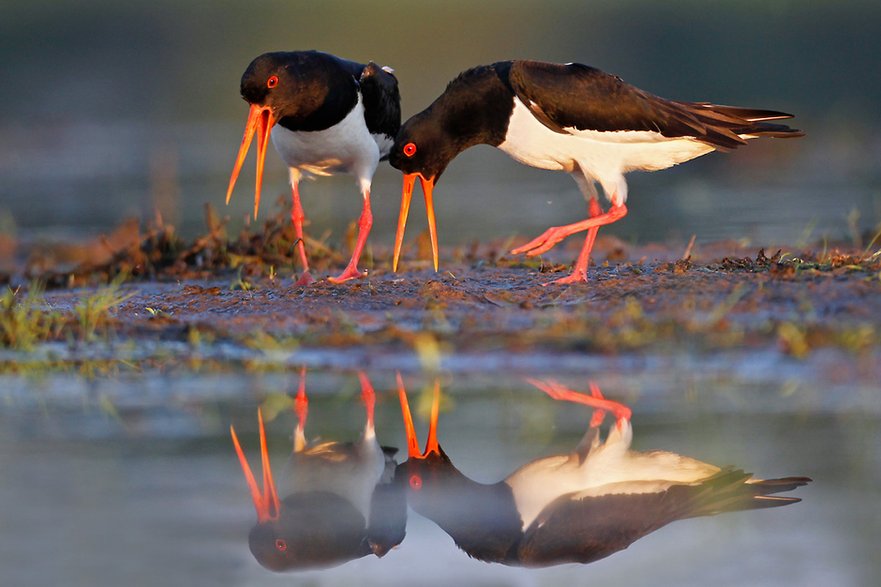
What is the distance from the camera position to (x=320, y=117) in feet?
28.3

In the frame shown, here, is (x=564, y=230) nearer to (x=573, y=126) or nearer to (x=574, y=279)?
(x=574, y=279)

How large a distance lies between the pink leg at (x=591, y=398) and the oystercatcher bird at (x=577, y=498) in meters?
0.21

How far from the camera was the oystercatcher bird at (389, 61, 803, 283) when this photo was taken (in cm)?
766

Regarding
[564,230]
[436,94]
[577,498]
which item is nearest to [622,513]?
[577,498]

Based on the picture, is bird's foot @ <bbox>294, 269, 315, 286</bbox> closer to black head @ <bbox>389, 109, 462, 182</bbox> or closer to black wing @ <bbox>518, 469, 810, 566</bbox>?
black head @ <bbox>389, 109, 462, 182</bbox>

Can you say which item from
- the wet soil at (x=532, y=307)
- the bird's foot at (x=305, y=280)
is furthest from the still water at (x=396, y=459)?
the bird's foot at (x=305, y=280)

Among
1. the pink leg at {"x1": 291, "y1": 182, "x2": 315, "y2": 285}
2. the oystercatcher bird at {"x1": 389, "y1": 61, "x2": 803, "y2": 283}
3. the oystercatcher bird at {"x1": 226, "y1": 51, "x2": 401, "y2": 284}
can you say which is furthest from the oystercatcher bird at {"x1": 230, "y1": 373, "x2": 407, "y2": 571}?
the pink leg at {"x1": 291, "y1": 182, "x2": 315, "y2": 285}

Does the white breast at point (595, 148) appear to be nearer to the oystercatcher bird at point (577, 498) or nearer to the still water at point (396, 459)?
the still water at point (396, 459)

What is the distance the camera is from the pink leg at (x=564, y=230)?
7.68 metres

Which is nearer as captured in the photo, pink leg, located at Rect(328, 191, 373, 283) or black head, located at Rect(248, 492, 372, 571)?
black head, located at Rect(248, 492, 372, 571)

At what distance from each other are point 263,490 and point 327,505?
0.73 feet

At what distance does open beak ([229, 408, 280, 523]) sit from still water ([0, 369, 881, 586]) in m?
0.03

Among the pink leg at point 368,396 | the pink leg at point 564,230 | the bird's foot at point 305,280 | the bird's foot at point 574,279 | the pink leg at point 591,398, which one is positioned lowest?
the pink leg at point 368,396

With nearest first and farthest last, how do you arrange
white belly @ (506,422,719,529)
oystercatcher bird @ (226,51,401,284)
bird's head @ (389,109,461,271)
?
1. white belly @ (506,422,719,529)
2. bird's head @ (389,109,461,271)
3. oystercatcher bird @ (226,51,401,284)
